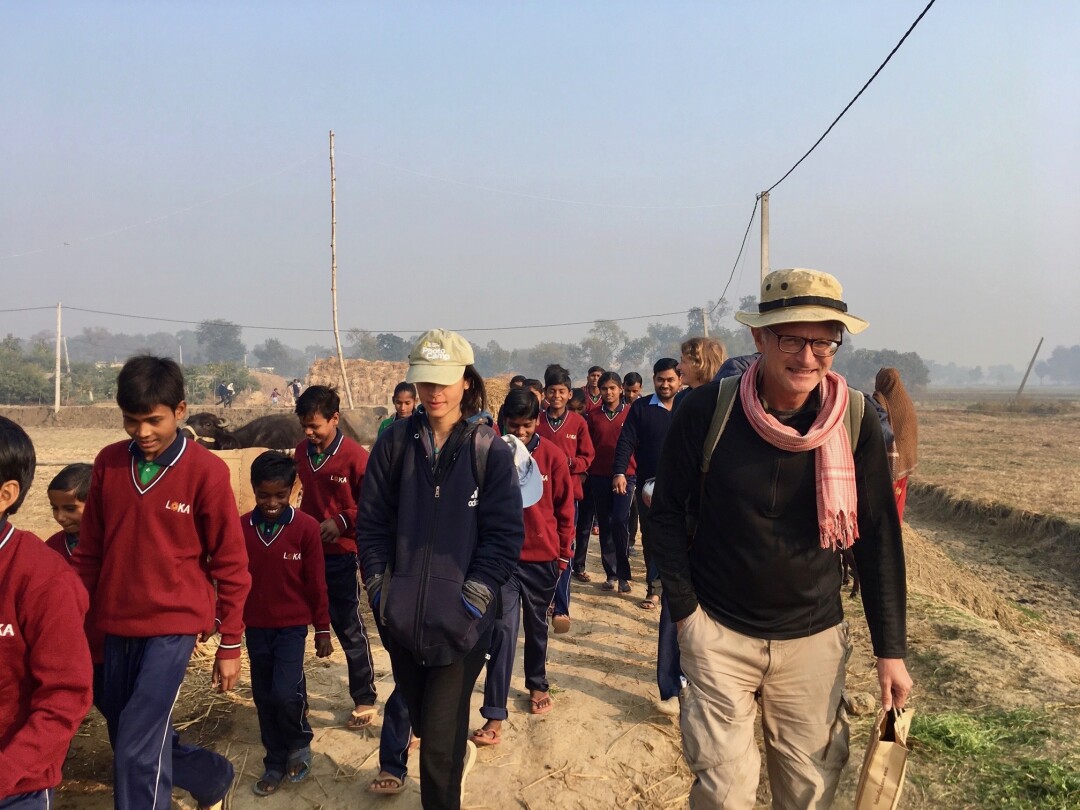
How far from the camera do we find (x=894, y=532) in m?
→ 2.55

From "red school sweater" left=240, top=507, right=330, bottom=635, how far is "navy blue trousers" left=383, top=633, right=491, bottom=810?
108 centimetres

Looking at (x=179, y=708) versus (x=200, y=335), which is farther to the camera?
(x=200, y=335)

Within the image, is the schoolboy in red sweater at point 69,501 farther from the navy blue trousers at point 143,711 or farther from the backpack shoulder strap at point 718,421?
the backpack shoulder strap at point 718,421

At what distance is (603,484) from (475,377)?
4.61m

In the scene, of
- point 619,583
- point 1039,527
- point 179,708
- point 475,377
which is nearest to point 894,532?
point 475,377

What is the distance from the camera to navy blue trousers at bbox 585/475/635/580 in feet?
23.8

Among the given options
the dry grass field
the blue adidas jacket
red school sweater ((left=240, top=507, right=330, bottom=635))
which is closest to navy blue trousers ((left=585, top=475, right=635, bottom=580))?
the dry grass field

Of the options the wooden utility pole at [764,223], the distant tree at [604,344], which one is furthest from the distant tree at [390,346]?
the wooden utility pole at [764,223]

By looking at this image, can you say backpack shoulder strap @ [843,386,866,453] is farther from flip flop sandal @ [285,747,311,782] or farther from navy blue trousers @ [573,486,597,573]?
navy blue trousers @ [573,486,597,573]

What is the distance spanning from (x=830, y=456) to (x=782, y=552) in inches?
14.3

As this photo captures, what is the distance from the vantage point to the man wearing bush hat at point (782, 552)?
247cm

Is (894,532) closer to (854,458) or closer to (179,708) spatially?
(854,458)

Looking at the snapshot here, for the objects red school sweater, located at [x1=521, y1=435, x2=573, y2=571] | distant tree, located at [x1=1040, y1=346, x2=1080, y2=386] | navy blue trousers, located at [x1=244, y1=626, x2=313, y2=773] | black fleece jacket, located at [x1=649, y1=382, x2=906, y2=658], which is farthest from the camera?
distant tree, located at [x1=1040, y1=346, x2=1080, y2=386]

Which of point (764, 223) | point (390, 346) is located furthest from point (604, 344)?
point (764, 223)
